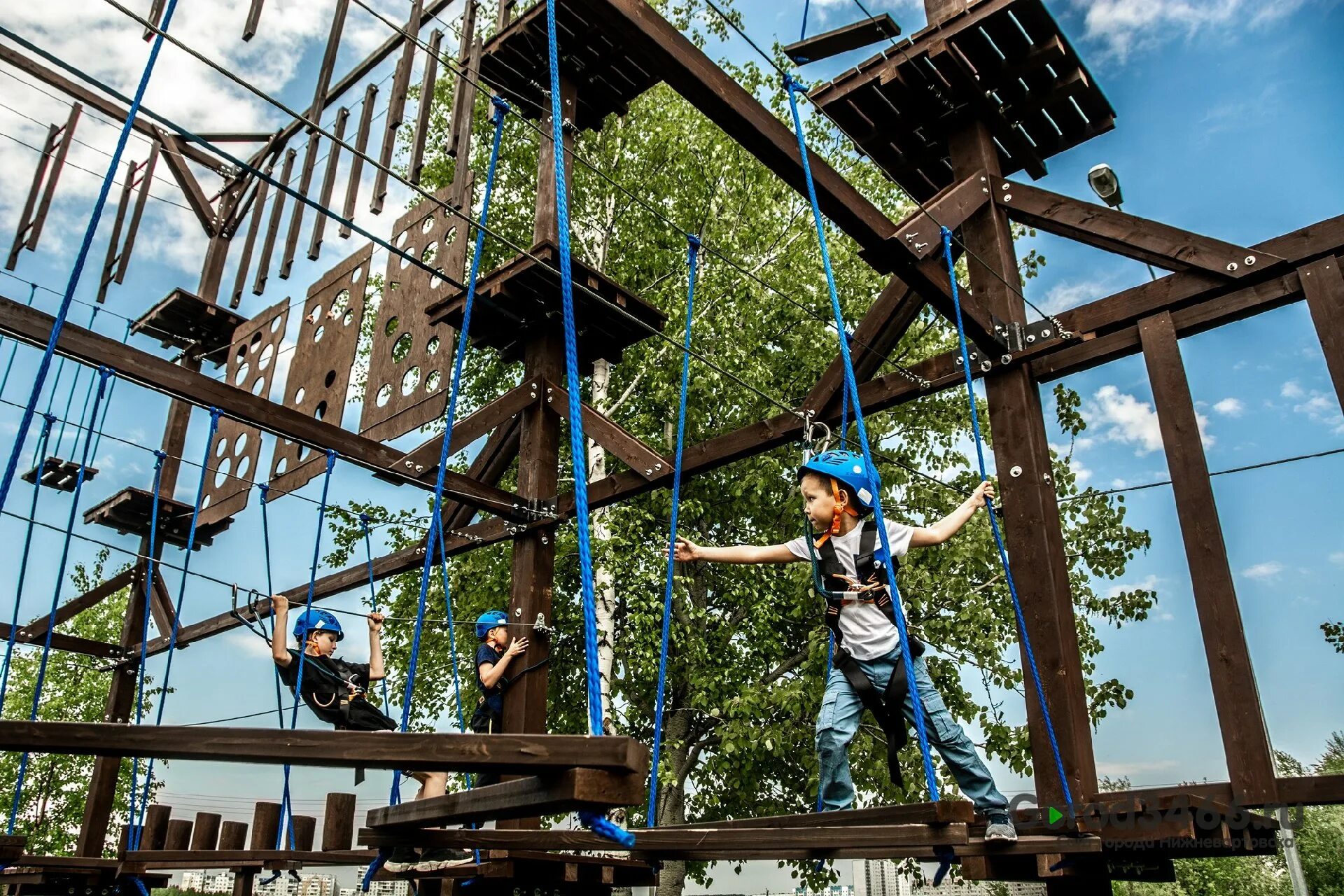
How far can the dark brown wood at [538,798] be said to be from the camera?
233cm

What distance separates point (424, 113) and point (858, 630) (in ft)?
18.4

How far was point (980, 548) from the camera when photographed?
1152cm

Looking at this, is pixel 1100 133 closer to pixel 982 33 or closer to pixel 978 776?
pixel 982 33

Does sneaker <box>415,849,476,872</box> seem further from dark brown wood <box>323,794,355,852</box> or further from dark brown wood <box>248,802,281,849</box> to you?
dark brown wood <box>248,802,281,849</box>

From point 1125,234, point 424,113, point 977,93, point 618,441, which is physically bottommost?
point 618,441

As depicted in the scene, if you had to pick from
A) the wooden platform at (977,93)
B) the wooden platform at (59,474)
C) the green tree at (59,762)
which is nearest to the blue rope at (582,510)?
the wooden platform at (977,93)

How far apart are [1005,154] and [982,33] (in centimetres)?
85

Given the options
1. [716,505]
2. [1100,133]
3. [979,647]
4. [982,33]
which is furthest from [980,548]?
[982,33]

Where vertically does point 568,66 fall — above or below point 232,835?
above

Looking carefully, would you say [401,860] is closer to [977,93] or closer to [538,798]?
[538,798]

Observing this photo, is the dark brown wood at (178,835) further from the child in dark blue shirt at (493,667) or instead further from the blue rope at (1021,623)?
the blue rope at (1021,623)

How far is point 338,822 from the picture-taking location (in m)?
7.45

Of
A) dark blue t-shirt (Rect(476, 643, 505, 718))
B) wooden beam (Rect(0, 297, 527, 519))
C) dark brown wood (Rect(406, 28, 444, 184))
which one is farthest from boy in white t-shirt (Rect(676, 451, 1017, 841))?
dark brown wood (Rect(406, 28, 444, 184))

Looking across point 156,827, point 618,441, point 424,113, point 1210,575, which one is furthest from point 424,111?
point 1210,575
